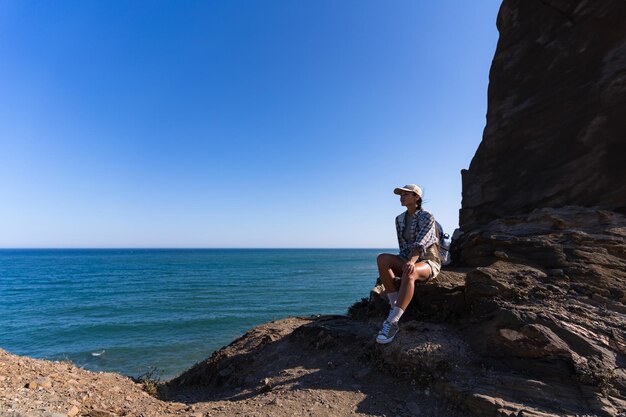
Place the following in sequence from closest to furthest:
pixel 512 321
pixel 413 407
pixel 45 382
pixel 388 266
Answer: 1. pixel 413 407
2. pixel 45 382
3. pixel 512 321
4. pixel 388 266

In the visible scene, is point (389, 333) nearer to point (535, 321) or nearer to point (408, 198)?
point (535, 321)

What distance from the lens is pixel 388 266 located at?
22.0 ft

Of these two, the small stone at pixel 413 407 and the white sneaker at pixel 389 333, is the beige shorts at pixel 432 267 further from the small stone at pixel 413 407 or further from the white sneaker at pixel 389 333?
the small stone at pixel 413 407

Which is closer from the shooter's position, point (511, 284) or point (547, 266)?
point (511, 284)

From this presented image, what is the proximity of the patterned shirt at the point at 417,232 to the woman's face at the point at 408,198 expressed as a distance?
0.22 m

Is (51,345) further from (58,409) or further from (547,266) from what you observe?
(547,266)

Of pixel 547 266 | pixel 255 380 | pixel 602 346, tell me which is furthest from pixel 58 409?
pixel 547 266

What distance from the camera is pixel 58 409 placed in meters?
4.83

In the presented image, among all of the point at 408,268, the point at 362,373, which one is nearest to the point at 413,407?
the point at 362,373

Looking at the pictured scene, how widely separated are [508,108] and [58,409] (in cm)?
1407

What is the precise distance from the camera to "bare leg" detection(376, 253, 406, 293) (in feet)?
21.9

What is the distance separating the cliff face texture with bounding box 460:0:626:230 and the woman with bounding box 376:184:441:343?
497cm

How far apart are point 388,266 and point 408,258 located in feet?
1.59

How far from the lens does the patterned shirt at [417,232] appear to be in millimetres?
6566
